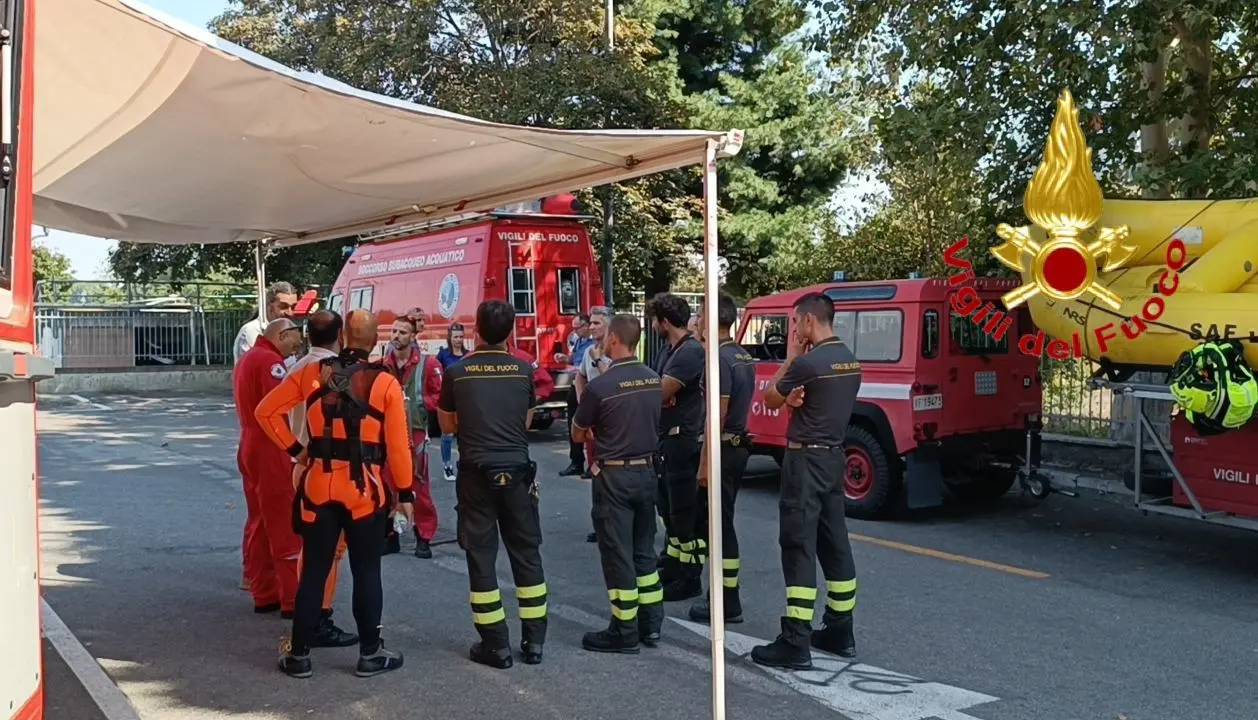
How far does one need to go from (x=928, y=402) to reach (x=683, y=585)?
3.38 meters

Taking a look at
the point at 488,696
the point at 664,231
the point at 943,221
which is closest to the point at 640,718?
the point at 488,696

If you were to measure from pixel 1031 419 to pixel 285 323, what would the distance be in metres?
6.50

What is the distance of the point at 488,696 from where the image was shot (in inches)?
189

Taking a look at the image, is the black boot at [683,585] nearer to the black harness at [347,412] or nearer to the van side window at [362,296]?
the black harness at [347,412]

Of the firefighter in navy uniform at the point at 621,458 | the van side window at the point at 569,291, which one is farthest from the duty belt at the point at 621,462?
the van side window at the point at 569,291

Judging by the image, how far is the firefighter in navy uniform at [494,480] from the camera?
5.18m

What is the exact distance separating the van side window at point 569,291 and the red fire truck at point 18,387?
12.4 m

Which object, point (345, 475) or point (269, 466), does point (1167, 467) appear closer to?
point (345, 475)

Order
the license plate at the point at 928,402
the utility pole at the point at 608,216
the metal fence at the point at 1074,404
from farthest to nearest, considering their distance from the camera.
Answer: the utility pole at the point at 608,216 < the metal fence at the point at 1074,404 < the license plate at the point at 928,402

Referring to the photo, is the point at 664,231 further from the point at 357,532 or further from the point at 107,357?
the point at 357,532

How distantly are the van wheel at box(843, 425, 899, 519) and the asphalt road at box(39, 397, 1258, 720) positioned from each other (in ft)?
0.62

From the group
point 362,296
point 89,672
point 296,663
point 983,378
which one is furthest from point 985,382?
point 362,296

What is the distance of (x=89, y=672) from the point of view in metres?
5.05

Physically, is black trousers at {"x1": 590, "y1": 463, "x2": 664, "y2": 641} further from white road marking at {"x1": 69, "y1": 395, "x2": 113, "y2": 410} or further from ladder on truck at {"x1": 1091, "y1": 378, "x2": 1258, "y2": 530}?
white road marking at {"x1": 69, "y1": 395, "x2": 113, "y2": 410}
